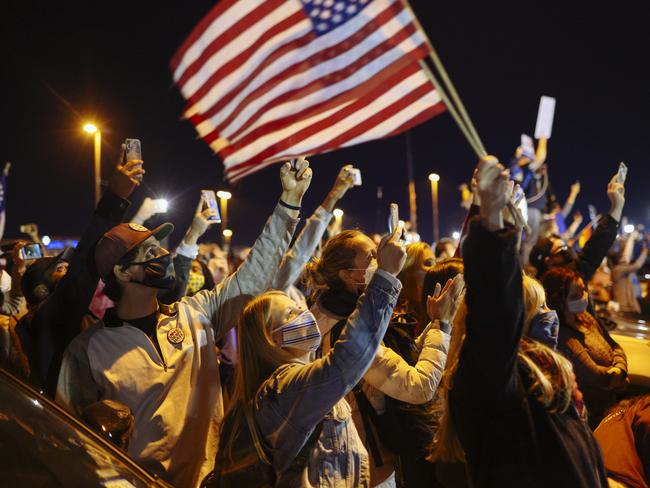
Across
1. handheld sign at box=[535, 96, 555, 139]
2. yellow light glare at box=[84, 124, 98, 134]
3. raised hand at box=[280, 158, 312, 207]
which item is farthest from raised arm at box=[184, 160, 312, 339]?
yellow light glare at box=[84, 124, 98, 134]

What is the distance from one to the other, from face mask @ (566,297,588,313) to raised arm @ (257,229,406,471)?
8.67 feet

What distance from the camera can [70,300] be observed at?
2988mm

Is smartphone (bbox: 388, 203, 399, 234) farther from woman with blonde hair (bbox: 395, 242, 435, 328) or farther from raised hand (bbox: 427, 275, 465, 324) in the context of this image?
woman with blonde hair (bbox: 395, 242, 435, 328)

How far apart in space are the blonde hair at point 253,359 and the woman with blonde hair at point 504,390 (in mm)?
752

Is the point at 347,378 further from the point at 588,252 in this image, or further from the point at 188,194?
the point at 188,194

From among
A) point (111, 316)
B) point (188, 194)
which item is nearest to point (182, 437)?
point (111, 316)

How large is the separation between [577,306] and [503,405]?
2718mm

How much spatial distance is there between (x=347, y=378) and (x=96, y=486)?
886 millimetres

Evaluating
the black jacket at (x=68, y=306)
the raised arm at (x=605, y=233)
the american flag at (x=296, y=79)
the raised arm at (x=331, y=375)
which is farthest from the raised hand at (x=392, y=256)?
the american flag at (x=296, y=79)

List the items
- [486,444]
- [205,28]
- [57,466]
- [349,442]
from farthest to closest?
[205,28] < [349,442] < [486,444] < [57,466]

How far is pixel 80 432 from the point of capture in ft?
6.43

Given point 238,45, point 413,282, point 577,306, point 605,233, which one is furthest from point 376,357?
point 238,45

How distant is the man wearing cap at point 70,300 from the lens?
9.77 feet

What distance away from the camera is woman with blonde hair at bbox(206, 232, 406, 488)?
2.02 m
